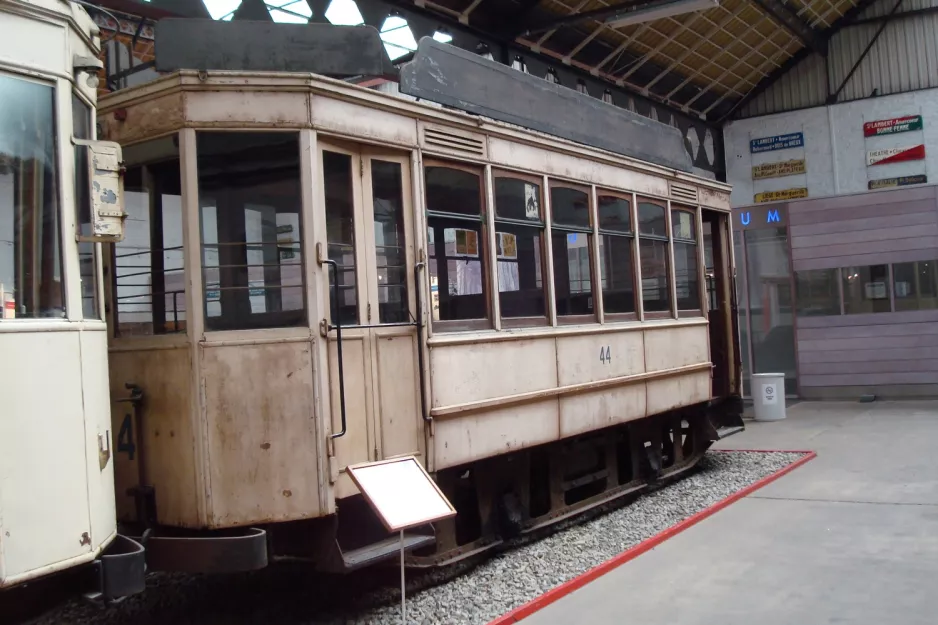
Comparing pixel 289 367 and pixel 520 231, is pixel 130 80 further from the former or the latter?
pixel 289 367

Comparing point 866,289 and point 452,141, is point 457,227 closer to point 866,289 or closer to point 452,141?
Result: point 452,141

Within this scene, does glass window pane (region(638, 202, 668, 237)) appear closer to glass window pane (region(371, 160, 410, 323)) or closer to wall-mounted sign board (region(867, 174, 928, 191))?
glass window pane (region(371, 160, 410, 323))

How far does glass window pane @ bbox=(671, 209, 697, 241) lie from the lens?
8553 mm

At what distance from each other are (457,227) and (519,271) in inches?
27.8

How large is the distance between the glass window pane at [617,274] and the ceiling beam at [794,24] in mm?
11092

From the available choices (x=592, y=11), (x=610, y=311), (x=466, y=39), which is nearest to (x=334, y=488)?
(x=610, y=311)

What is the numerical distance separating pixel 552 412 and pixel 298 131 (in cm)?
284

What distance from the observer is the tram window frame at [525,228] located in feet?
19.7

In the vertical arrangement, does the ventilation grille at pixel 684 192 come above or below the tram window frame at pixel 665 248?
above

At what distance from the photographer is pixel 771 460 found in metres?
9.61

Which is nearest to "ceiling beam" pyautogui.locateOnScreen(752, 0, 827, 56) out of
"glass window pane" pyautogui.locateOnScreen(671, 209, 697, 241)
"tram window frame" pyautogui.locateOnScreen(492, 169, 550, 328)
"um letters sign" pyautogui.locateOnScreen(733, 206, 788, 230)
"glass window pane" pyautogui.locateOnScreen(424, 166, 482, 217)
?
"um letters sign" pyautogui.locateOnScreen(733, 206, 788, 230)

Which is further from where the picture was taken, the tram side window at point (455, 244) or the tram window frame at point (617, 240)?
the tram window frame at point (617, 240)

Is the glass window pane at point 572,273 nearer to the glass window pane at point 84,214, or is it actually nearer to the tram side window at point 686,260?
the tram side window at point 686,260

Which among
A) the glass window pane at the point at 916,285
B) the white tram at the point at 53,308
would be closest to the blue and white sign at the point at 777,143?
the glass window pane at the point at 916,285
